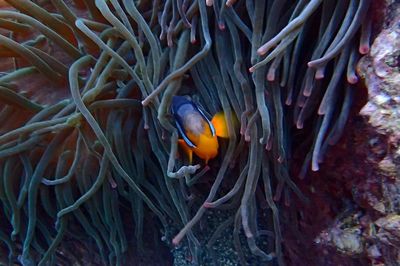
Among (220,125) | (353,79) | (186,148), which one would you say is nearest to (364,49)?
(353,79)

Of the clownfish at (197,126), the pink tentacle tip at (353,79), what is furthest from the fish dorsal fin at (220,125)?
the pink tentacle tip at (353,79)

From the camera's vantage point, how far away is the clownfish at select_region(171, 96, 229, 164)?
1.33m

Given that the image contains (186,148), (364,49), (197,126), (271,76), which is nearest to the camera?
(364,49)

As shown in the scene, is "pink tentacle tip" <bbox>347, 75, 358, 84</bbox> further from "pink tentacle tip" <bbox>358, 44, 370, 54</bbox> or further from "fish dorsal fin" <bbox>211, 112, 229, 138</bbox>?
"fish dorsal fin" <bbox>211, 112, 229, 138</bbox>

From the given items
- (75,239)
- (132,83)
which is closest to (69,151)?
(132,83)

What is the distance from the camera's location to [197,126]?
4.37 ft

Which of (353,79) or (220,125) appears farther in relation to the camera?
(220,125)

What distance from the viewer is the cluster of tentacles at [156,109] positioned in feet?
3.98

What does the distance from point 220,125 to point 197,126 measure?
0.07 metres

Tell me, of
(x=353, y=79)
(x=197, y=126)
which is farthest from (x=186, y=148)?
(x=353, y=79)

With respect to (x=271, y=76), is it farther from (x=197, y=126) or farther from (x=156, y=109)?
(x=156, y=109)

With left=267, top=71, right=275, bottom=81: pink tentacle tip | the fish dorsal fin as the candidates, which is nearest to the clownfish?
the fish dorsal fin

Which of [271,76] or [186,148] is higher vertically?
[271,76]

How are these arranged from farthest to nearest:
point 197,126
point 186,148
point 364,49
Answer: point 186,148 → point 197,126 → point 364,49
